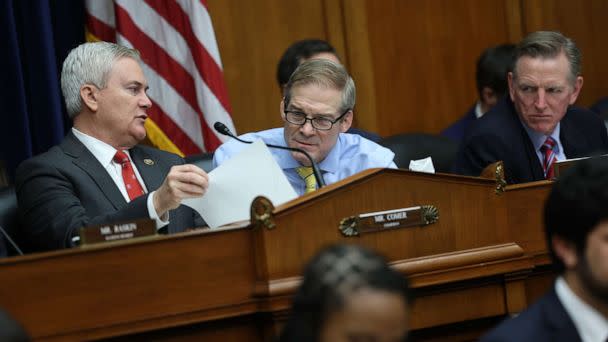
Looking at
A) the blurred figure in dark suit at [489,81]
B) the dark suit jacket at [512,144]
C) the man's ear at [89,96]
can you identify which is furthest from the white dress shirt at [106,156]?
the blurred figure in dark suit at [489,81]

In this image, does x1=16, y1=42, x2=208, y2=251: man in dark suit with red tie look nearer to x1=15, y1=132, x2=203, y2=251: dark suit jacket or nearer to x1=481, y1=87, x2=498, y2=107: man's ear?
x1=15, y1=132, x2=203, y2=251: dark suit jacket

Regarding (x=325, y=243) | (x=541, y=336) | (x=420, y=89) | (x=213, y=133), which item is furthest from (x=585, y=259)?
(x=420, y=89)

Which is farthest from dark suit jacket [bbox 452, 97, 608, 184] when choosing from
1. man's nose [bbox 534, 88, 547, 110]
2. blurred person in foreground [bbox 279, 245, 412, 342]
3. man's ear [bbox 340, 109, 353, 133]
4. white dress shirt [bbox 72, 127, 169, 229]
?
blurred person in foreground [bbox 279, 245, 412, 342]

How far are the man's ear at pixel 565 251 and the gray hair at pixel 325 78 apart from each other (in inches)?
61.9

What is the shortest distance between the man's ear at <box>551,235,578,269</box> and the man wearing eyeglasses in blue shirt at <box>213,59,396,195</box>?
1.54 m

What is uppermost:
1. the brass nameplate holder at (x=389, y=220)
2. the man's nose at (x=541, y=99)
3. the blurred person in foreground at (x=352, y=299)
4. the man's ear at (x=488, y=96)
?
the man's ear at (x=488, y=96)

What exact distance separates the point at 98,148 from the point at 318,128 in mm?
791

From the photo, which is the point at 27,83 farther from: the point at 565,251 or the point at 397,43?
the point at 565,251

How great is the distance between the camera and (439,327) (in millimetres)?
3025

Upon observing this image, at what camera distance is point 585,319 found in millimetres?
2141

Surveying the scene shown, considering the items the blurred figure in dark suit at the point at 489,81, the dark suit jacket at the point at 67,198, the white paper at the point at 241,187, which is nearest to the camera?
the white paper at the point at 241,187

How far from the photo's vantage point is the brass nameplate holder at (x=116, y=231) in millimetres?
2670

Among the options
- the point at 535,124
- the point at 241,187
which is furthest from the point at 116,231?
the point at 535,124

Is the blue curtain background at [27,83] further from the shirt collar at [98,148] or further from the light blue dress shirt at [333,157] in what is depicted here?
the light blue dress shirt at [333,157]
